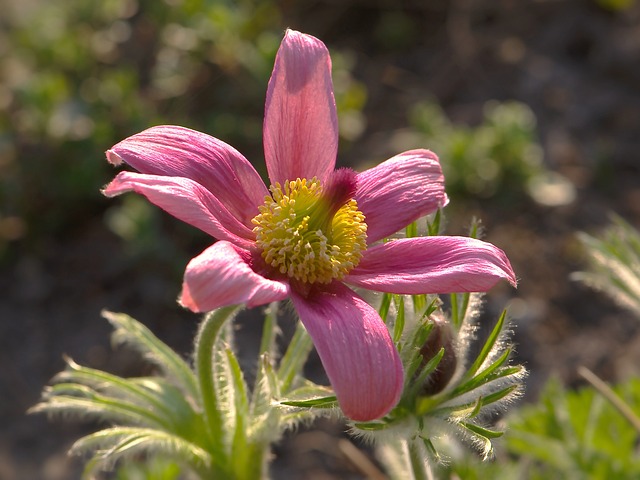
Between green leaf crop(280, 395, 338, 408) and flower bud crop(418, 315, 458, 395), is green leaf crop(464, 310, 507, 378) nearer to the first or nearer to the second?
flower bud crop(418, 315, 458, 395)

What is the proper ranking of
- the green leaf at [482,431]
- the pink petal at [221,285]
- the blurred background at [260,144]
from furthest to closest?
1. the blurred background at [260,144]
2. the green leaf at [482,431]
3. the pink petal at [221,285]

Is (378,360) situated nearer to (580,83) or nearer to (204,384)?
(204,384)

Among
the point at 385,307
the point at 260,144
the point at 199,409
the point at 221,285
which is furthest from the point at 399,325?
the point at 260,144

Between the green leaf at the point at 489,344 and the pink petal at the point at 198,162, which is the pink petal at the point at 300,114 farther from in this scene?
the green leaf at the point at 489,344

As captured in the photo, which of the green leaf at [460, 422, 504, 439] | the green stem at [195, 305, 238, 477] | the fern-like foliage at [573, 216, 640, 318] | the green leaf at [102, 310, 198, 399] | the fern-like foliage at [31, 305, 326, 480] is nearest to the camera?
the green leaf at [460, 422, 504, 439]

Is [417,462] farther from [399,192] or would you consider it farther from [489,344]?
[399,192]

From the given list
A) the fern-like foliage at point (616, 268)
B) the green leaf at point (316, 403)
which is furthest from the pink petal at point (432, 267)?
the fern-like foliage at point (616, 268)

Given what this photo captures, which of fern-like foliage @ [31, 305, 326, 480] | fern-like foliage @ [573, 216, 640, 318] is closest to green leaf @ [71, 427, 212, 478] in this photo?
fern-like foliage @ [31, 305, 326, 480]

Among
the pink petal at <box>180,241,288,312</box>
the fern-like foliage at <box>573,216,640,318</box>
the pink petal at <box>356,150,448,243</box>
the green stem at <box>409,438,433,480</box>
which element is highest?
the pink petal at <box>180,241,288,312</box>
